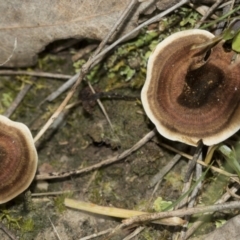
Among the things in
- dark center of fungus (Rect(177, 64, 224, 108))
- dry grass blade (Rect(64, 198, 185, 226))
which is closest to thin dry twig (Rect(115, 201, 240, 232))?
dry grass blade (Rect(64, 198, 185, 226))

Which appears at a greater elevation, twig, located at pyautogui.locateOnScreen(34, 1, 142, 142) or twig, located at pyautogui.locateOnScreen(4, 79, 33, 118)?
twig, located at pyautogui.locateOnScreen(34, 1, 142, 142)

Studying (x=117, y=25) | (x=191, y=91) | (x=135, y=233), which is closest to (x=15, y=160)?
(x=135, y=233)

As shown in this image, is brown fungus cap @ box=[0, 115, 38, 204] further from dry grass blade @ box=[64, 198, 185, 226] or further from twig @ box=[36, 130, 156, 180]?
dry grass blade @ box=[64, 198, 185, 226]

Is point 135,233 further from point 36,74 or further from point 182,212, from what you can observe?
point 36,74

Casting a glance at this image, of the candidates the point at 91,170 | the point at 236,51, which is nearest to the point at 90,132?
the point at 91,170

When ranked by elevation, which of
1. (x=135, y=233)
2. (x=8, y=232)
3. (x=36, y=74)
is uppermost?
(x=36, y=74)

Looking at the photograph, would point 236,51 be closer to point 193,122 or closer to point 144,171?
point 193,122
